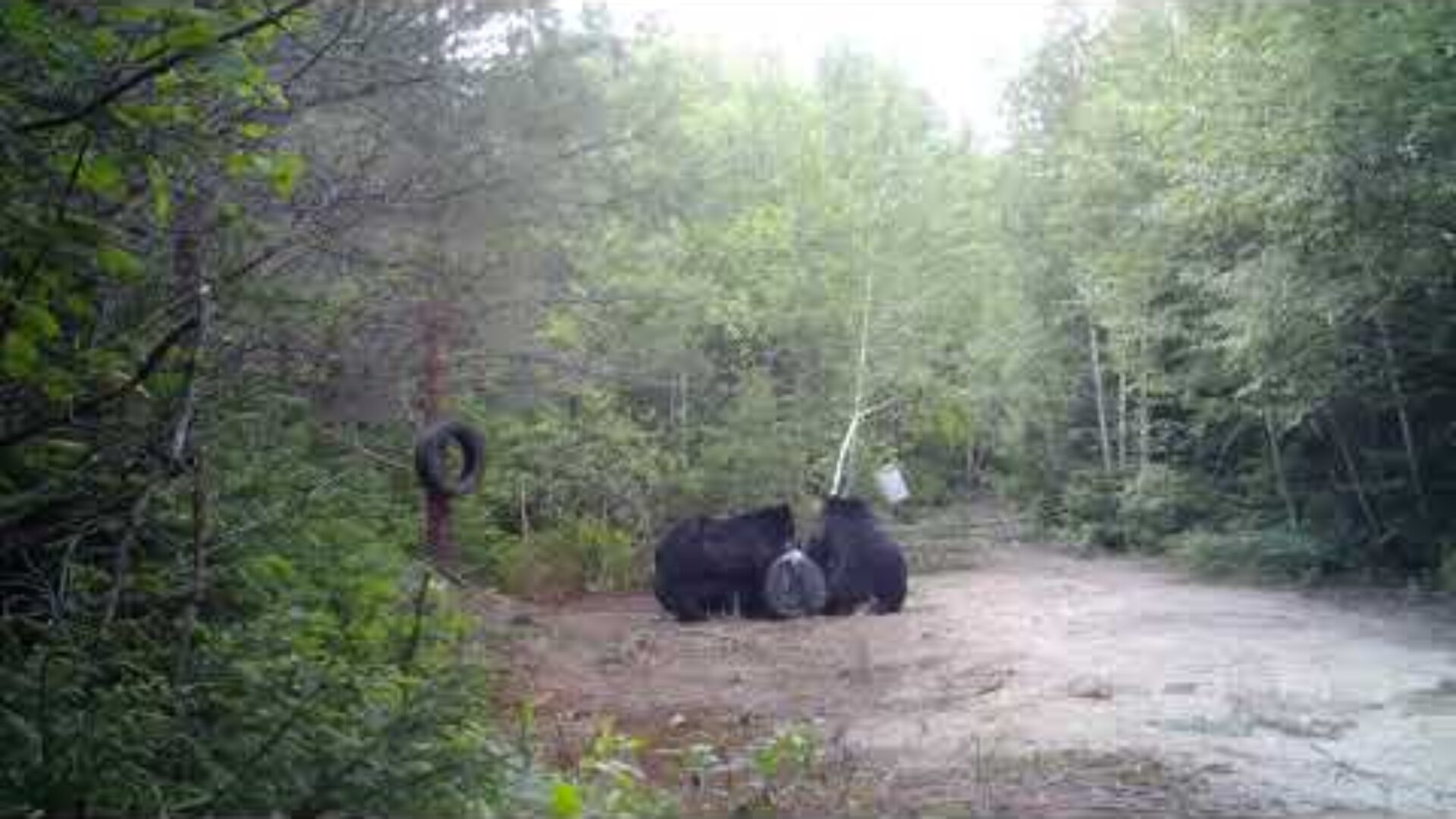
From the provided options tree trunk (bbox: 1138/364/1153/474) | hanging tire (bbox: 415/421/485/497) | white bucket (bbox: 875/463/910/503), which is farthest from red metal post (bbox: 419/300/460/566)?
tree trunk (bbox: 1138/364/1153/474)

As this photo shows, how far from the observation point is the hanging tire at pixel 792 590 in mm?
10742

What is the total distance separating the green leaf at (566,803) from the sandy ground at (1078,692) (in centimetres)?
169

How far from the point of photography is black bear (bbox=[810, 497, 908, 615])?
10953 mm

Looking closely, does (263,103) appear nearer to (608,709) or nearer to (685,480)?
(608,709)

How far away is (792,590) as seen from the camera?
35.3 feet

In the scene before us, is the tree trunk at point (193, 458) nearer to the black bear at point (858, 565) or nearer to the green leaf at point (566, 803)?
the green leaf at point (566, 803)

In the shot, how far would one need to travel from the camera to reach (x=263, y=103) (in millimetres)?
3596

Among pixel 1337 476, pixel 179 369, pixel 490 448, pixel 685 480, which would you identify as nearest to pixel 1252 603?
pixel 1337 476

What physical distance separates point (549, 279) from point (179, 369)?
27.1 feet

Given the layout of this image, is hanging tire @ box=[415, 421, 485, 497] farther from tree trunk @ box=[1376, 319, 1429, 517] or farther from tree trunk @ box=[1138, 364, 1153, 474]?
tree trunk @ box=[1138, 364, 1153, 474]

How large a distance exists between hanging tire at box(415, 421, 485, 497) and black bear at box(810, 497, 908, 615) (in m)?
3.74

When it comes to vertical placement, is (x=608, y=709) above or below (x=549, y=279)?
below

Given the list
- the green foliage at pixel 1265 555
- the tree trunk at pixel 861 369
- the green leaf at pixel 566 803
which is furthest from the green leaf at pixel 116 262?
the tree trunk at pixel 861 369

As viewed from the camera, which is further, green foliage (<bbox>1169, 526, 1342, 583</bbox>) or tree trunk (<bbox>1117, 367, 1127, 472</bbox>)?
tree trunk (<bbox>1117, 367, 1127, 472</bbox>)
